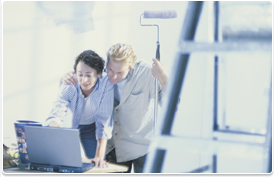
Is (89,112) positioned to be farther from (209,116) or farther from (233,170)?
(233,170)

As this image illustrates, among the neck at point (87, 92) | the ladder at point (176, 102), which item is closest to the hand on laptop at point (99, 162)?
the ladder at point (176, 102)

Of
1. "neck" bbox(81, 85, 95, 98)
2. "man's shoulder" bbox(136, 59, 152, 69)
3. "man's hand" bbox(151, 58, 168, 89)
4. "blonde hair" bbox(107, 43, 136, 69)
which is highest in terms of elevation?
"blonde hair" bbox(107, 43, 136, 69)

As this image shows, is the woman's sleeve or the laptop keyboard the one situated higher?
the woman's sleeve

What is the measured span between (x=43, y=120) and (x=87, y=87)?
0.46m

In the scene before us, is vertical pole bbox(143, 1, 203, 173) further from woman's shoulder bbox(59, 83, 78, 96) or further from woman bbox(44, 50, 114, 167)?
woman's shoulder bbox(59, 83, 78, 96)

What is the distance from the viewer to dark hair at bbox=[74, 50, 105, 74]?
6.82 feet

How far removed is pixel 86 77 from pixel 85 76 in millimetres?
12

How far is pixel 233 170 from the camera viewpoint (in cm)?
213

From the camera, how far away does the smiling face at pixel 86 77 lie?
82.1 inches

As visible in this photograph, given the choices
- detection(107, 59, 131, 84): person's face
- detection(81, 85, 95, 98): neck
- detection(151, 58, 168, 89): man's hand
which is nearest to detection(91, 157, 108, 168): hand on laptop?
detection(81, 85, 95, 98): neck

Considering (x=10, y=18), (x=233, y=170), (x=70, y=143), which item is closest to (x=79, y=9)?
(x=10, y=18)

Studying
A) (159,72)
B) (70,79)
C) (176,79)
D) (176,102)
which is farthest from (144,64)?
(70,79)

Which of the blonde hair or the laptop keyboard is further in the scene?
the blonde hair

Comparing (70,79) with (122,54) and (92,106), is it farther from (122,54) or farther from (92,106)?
(122,54)
